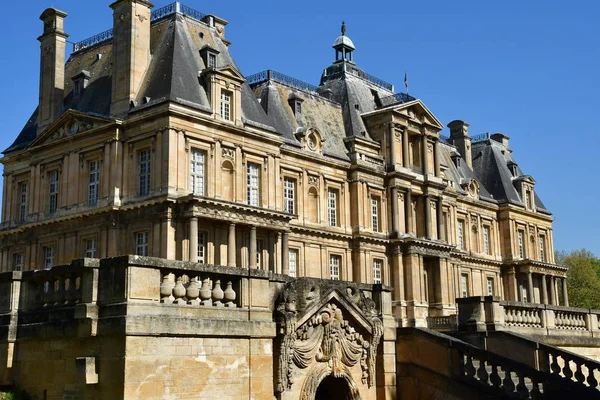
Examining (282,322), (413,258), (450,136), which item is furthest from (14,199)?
(450,136)

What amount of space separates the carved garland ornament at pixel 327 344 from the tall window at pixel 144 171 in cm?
1860

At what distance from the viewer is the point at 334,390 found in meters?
16.3

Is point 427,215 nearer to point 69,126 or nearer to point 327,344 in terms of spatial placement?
point 69,126

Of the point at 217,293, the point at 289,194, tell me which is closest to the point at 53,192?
the point at 289,194

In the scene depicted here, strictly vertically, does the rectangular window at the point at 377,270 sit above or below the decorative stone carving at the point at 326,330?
above

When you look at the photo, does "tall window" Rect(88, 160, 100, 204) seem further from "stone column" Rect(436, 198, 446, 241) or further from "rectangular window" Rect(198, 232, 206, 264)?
"stone column" Rect(436, 198, 446, 241)

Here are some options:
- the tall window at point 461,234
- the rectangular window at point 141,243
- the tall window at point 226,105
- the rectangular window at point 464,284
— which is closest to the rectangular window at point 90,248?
the rectangular window at point 141,243

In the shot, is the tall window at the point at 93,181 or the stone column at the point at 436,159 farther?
the stone column at the point at 436,159

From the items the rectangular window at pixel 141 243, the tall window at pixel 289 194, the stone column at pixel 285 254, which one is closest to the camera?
the rectangular window at pixel 141 243

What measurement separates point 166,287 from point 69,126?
83.8ft

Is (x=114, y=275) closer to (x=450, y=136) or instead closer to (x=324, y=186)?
(x=324, y=186)

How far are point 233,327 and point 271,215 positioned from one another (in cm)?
2222

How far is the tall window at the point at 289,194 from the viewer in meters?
39.5

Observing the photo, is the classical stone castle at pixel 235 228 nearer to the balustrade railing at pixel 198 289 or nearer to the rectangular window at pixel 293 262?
the balustrade railing at pixel 198 289
